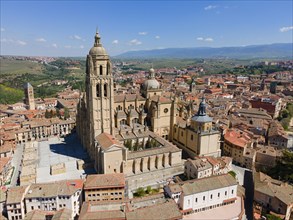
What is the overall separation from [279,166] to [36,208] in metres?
42.4

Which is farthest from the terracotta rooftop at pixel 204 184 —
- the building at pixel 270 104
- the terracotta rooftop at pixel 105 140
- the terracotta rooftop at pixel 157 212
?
the building at pixel 270 104

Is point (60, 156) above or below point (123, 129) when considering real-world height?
below

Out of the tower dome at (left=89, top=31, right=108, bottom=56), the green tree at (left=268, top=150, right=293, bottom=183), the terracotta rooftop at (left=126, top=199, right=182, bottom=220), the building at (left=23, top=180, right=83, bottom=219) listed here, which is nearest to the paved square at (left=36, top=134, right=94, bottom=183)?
the building at (left=23, top=180, right=83, bottom=219)

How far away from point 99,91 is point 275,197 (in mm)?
34378

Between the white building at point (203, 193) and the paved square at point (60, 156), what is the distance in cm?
1846

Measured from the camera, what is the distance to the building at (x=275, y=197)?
116 feet

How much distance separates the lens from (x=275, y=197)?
3644 cm

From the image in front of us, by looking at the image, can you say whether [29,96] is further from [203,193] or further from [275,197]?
[275,197]

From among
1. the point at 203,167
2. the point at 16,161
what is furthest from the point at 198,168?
the point at 16,161

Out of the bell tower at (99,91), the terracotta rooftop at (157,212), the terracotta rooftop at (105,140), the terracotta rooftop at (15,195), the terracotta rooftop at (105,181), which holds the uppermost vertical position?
the bell tower at (99,91)

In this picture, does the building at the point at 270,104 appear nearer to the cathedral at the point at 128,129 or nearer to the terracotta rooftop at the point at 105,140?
the cathedral at the point at 128,129

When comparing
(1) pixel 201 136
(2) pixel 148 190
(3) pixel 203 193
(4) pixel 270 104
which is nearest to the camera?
(3) pixel 203 193

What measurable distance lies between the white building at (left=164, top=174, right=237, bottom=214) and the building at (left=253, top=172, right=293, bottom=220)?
13.2ft

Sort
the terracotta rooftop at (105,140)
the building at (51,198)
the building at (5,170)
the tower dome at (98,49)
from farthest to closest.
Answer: the tower dome at (98,49) → the building at (5,170) → the terracotta rooftop at (105,140) → the building at (51,198)
